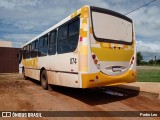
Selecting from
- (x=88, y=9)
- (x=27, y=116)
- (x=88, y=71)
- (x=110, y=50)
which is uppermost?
(x=88, y=9)

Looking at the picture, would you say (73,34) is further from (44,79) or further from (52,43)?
(44,79)

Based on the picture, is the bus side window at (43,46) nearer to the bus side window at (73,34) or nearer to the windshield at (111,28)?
the bus side window at (73,34)

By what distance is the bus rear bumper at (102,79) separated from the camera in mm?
7594

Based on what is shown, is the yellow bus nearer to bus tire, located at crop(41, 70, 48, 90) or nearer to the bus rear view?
the bus rear view

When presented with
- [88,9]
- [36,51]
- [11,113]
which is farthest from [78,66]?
[36,51]

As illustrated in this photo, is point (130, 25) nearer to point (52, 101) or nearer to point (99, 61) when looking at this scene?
point (99, 61)

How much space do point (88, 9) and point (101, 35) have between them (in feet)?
3.29

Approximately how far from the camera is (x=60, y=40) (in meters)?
9.72

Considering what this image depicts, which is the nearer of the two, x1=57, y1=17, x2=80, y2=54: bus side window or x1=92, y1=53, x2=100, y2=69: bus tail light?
x1=92, y1=53, x2=100, y2=69: bus tail light

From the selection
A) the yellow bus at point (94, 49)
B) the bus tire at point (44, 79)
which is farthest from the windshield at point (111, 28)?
the bus tire at point (44, 79)

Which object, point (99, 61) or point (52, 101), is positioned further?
point (52, 101)

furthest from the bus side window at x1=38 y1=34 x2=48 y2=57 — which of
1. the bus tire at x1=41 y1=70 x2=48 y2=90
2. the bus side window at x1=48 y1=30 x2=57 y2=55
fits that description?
the bus tire at x1=41 y1=70 x2=48 y2=90

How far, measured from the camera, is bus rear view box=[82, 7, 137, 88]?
787 centimetres

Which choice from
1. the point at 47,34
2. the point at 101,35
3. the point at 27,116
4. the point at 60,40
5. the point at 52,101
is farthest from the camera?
the point at 47,34
